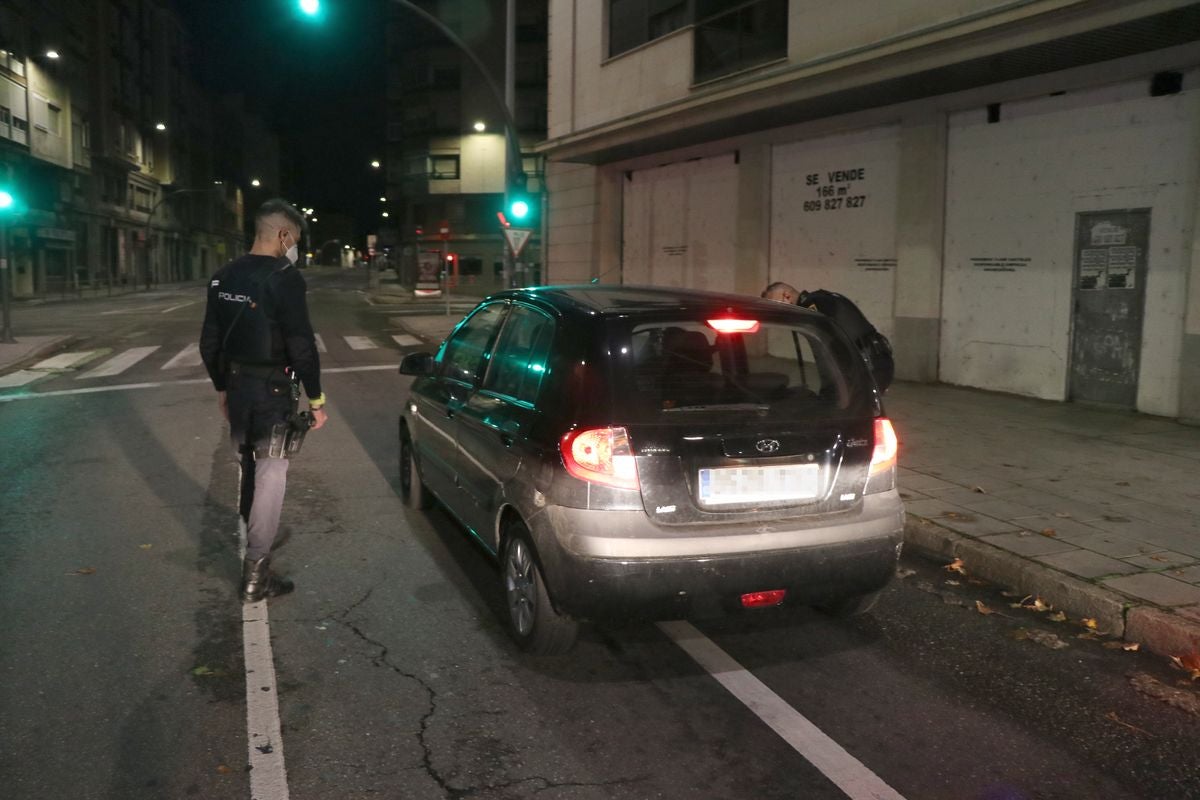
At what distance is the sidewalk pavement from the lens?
4707 mm

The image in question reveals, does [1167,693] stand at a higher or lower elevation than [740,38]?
lower

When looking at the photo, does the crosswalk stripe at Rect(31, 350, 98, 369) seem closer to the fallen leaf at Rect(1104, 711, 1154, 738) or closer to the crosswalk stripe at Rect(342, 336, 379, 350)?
the crosswalk stripe at Rect(342, 336, 379, 350)

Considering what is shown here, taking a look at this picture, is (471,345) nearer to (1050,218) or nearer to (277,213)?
(277,213)

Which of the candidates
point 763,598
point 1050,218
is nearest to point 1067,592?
point 763,598

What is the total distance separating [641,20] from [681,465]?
15.5 metres

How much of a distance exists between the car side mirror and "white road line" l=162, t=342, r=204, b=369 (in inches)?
407

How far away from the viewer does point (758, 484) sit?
391 centimetres

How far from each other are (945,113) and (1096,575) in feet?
29.1

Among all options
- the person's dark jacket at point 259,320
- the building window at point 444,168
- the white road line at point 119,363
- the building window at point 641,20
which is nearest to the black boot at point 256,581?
the person's dark jacket at point 259,320

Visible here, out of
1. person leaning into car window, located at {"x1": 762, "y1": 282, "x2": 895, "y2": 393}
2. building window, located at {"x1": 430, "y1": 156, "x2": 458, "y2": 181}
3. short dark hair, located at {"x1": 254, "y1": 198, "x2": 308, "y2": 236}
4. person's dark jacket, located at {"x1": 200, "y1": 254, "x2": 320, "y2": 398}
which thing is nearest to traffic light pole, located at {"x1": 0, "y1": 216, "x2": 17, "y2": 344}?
short dark hair, located at {"x1": 254, "y1": 198, "x2": 308, "y2": 236}

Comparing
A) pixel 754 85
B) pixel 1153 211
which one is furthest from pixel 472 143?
pixel 1153 211

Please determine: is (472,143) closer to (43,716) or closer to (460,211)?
(460,211)

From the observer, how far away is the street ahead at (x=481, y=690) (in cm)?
319

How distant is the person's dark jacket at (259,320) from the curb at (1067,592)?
3639 millimetres
